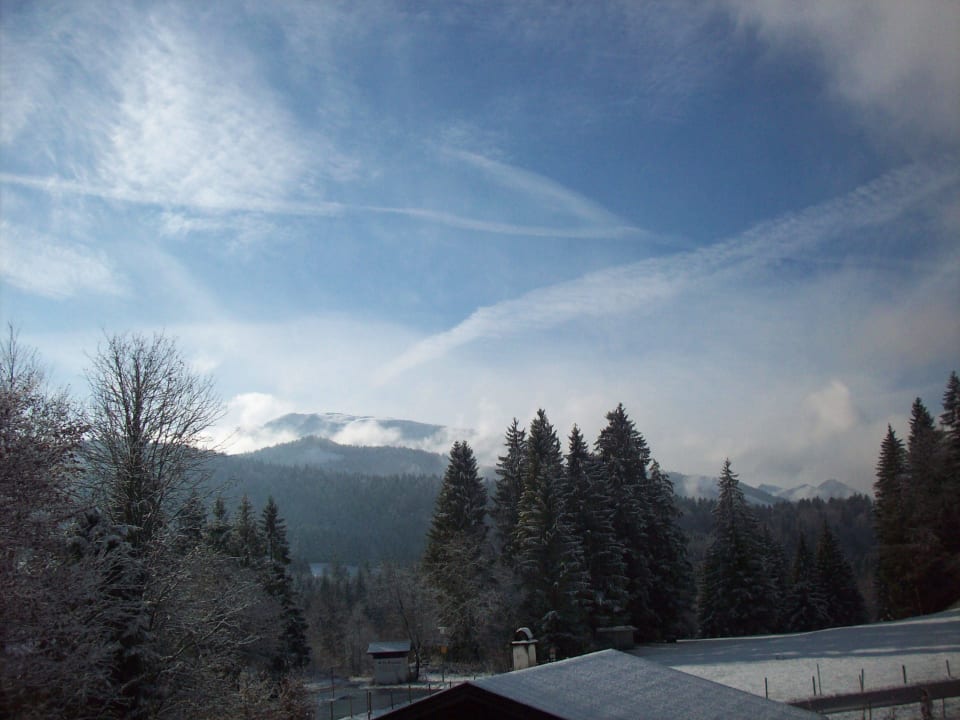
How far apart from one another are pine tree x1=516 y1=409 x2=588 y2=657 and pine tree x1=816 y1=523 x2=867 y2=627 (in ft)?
104

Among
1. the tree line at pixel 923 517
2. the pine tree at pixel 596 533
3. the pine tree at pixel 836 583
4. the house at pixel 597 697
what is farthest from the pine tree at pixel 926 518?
the house at pixel 597 697

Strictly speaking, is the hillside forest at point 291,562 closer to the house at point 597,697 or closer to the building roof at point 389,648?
the building roof at point 389,648

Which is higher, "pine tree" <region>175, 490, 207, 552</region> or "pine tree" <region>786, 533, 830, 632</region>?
"pine tree" <region>175, 490, 207, 552</region>

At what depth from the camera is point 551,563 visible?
43.0 meters

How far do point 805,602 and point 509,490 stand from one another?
28844mm

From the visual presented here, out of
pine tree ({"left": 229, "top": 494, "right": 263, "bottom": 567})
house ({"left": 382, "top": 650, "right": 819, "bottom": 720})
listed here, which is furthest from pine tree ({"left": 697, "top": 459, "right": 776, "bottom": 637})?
house ({"left": 382, "top": 650, "right": 819, "bottom": 720})

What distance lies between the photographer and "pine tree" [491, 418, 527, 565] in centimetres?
5050

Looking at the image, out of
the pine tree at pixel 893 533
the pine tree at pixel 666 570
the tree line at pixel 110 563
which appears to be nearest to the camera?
the tree line at pixel 110 563

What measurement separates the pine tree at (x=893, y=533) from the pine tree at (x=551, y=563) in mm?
26592

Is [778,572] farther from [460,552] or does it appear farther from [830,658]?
[830,658]

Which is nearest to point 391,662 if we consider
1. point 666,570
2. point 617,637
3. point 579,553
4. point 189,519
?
point 579,553

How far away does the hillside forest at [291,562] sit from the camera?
15.5 meters

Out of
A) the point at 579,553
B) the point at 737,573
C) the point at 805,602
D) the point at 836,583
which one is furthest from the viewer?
the point at 836,583

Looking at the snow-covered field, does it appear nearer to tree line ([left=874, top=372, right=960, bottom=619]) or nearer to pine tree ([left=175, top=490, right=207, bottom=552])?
tree line ([left=874, top=372, right=960, bottom=619])
